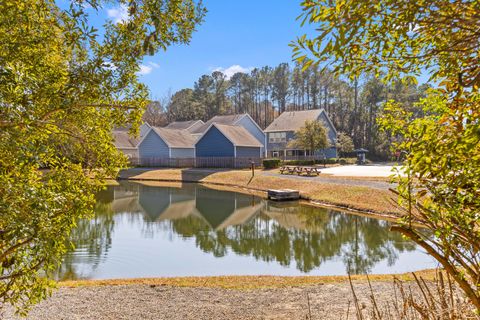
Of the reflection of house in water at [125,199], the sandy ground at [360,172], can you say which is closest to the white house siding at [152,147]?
the reflection of house in water at [125,199]

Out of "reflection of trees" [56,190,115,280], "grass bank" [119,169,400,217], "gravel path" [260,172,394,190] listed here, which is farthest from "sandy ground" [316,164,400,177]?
"reflection of trees" [56,190,115,280]

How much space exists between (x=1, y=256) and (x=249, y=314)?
5.30m

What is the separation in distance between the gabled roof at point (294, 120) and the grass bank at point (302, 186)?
19.1 metres

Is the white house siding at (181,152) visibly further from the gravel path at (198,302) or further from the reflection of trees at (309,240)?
the gravel path at (198,302)

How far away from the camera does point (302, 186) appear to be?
29.5 meters

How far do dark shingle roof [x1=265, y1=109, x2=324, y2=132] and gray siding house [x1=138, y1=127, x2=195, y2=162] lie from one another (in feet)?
50.2

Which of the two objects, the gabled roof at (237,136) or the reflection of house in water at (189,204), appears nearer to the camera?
the reflection of house in water at (189,204)

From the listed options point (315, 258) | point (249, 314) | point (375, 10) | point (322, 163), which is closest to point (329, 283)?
point (249, 314)

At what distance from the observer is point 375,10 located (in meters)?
2.57

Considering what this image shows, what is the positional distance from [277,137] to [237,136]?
459 inches

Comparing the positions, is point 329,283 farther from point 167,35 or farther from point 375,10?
point 375,10

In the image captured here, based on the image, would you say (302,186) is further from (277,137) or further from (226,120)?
(226,120)

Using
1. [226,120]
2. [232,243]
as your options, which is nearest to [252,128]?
[226,120]

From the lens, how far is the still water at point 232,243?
12.6m
